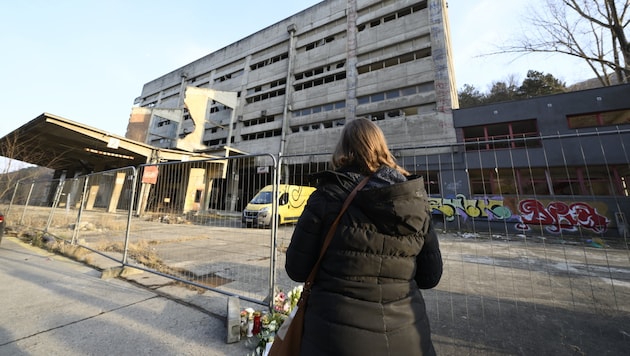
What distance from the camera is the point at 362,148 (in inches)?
48.9

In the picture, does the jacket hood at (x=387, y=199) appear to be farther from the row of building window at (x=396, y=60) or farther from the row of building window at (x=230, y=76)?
the row of building window at (x=230, y=76)

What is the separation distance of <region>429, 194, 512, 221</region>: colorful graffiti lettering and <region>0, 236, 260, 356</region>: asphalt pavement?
12.7 metres

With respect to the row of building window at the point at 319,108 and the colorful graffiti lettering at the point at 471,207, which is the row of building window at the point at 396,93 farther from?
the colorful graffiti lettering at the point at 471,207

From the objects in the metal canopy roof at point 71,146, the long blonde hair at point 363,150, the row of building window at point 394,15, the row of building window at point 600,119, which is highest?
the row of building window at point 394,15

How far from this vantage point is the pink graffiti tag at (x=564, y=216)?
35.6 ft

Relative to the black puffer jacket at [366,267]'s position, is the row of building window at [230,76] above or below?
above

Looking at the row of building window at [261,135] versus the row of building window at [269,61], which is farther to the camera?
the row of building window at [269,61]

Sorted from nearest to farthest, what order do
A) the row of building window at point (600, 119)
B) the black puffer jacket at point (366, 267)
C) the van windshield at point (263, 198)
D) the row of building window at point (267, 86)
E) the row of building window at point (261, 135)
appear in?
the black puffer jacket at point (366, 267) → the van windshield at point (263, 198) → the row of building window at point (600, 119) → the row of building window at point (261, 135) → the row of building window at point (267, 86)

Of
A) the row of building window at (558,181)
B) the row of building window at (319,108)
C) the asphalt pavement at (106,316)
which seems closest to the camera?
the asphalt pavement at (106,316)

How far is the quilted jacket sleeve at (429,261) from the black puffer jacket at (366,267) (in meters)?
0.10

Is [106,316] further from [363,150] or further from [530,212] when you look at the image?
[530,212]

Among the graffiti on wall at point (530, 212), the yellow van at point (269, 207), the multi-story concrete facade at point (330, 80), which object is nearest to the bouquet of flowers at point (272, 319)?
the yellow van at point (269, 207)

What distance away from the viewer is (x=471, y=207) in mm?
12891

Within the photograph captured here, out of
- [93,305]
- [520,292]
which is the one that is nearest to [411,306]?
[93,305]
